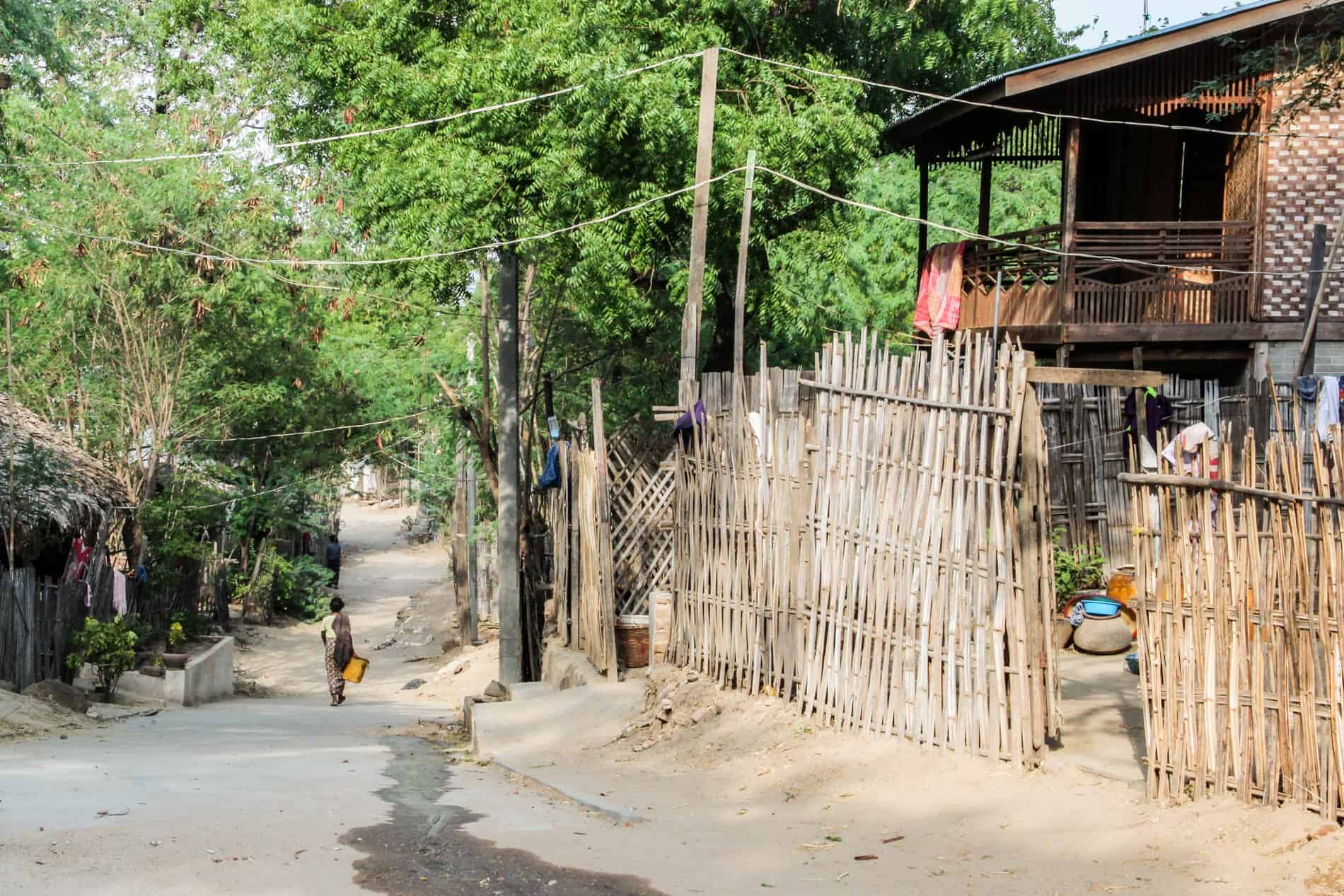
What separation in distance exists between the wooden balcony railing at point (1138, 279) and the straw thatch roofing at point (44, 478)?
10919 mm

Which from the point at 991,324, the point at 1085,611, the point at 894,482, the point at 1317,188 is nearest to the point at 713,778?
the point at 894,482

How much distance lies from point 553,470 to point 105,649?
5590 mm

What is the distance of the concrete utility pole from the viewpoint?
16.5 m

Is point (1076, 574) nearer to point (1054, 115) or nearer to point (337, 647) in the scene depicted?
point (1054, 115)

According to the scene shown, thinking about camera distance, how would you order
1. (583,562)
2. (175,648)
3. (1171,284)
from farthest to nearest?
(175,648) → (1171,284) → (583,562)

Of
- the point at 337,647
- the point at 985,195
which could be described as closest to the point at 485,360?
the point at 337,647

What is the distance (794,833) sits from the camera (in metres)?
7.40

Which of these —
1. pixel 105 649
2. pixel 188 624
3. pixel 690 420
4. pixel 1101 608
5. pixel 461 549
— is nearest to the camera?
pixel 1101 608

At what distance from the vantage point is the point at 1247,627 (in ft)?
20.8

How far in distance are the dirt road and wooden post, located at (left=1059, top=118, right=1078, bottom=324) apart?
782 centimetres

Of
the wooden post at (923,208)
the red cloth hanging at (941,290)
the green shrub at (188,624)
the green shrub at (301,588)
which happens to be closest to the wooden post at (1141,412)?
the red cloth hanging at (941,290)

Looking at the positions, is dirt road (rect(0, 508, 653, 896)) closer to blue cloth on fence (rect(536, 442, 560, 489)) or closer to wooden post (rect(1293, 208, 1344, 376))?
blue cloth on fence (rect(536, 442, 560, 489))

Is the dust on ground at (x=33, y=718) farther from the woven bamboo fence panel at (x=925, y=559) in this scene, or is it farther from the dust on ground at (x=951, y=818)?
the woven bamboo fence panel at (x=925, y=559)

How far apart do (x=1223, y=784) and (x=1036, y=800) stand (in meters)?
0.99
